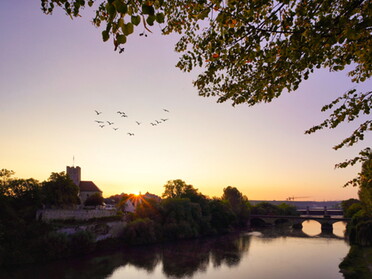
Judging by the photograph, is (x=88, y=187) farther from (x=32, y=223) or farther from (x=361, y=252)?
(x=361, y=252)

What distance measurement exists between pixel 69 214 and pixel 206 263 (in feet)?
62.3

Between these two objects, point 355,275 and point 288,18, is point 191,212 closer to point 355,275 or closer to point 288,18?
point 355,275

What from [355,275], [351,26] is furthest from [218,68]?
[355,275]

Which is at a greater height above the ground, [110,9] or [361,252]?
[110,9]

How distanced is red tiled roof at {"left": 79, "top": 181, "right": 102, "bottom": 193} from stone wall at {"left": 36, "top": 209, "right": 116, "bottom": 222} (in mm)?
17756

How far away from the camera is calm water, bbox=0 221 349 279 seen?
28703 mm

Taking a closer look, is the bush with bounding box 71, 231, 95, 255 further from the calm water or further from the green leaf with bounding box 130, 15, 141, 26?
the green leaf with bounding box 130, 15, 141, 26

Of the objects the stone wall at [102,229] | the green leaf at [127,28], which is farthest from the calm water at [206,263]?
the green leaf at [127,28]

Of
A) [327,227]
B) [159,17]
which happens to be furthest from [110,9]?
[327,227]

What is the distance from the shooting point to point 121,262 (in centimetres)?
3353

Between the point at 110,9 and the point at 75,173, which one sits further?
the point at 75,173

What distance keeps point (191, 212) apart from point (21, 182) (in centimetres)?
2787

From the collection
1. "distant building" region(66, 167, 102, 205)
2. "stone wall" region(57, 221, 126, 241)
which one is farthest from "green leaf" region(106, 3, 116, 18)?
"distant building" region(66, 167, 102, 205)

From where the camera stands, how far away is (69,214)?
40.9m
